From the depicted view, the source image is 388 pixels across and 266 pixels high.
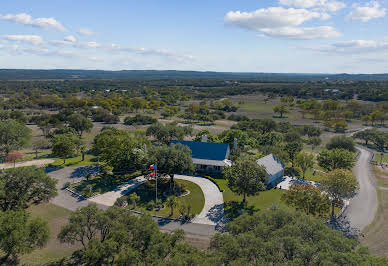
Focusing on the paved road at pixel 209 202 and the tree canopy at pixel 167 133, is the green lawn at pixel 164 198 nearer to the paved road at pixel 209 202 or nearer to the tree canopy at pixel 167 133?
the paved road at pixel 209 202

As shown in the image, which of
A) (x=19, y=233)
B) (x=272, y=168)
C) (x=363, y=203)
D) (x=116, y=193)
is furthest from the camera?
(x=272, y=168)

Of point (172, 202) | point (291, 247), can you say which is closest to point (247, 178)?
point (172, 202)

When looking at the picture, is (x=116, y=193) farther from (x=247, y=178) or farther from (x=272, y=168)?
(x=272, y=168)

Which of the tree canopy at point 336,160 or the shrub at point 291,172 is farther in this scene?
the shrub at point 291,172

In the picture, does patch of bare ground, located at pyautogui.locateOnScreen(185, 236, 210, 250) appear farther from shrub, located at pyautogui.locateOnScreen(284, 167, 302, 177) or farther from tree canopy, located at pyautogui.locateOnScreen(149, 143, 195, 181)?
shrub, located at pyautogui.locateOnScreen(284, 167, 302, 177)

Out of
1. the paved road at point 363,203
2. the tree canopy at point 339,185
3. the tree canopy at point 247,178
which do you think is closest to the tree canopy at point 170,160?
the tree canopy at point 247,178

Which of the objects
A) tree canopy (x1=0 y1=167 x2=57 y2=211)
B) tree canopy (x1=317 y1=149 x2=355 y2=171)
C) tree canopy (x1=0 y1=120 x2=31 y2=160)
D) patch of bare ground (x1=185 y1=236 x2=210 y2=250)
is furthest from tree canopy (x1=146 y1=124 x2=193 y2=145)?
patch of bare ground (x1=185 y1=236 x2=210 y2=250)

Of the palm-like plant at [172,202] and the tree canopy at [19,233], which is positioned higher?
the tree canopy at [19,233]
